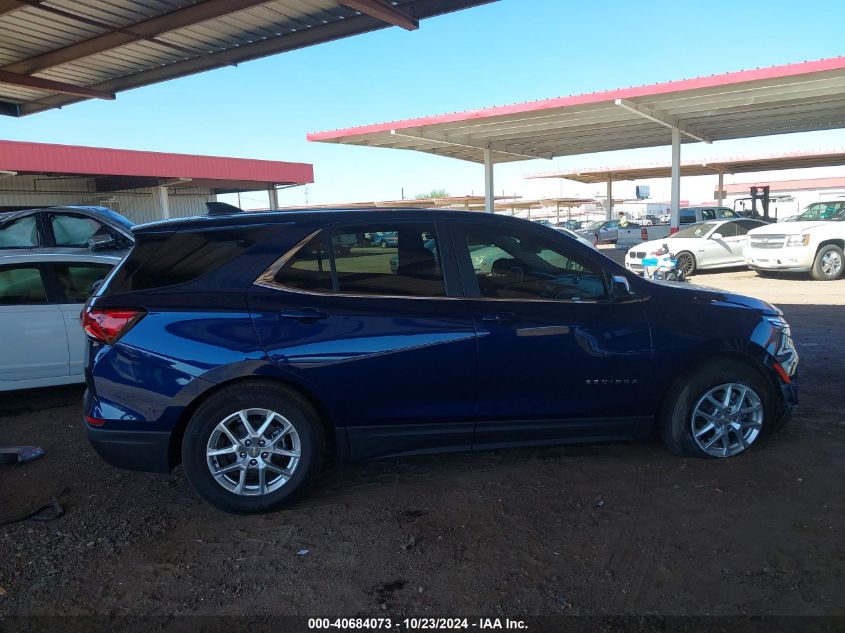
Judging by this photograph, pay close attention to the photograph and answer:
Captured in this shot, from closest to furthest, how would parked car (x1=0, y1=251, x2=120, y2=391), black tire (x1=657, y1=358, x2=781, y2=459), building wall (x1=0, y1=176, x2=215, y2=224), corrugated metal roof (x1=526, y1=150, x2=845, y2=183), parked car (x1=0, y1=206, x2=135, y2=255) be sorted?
black tire (x1=657, y1=358, x2=781, y2=459), parked car (x1=0, y1=251, x2=120, y2=391), parked car (x1=0, y1=206, x2=135, y2=255), building wall (x1=0, y1=176, x2=215, y2=224), corrugated metal roof (x1=526, y1=150, x2=845, y2=183)

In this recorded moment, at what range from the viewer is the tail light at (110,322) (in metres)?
3.50

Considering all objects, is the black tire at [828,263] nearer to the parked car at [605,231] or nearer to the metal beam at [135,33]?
the metal beam at [135,33]

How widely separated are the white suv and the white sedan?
159cm

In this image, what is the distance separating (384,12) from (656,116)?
45.4 ft

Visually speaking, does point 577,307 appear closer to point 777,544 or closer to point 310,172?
point 777,544

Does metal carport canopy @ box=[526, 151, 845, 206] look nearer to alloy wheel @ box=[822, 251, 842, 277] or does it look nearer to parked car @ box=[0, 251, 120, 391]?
alloy wheel @ box=[822, 251, 842, 277]

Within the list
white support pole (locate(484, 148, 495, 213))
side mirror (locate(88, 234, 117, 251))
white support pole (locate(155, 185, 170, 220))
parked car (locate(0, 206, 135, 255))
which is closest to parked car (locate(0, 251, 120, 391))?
side mirror (locate(88, 234, 117, 251))

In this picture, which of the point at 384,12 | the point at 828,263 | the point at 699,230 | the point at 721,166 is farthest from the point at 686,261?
the point at 721,166

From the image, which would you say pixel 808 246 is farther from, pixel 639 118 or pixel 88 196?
pixel 88 196

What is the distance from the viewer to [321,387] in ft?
11.8

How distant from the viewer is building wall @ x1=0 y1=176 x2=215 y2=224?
24594mm

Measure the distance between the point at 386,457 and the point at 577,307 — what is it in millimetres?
1505

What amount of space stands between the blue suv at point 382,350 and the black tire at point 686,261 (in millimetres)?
12466

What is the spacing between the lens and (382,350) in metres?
3.64
